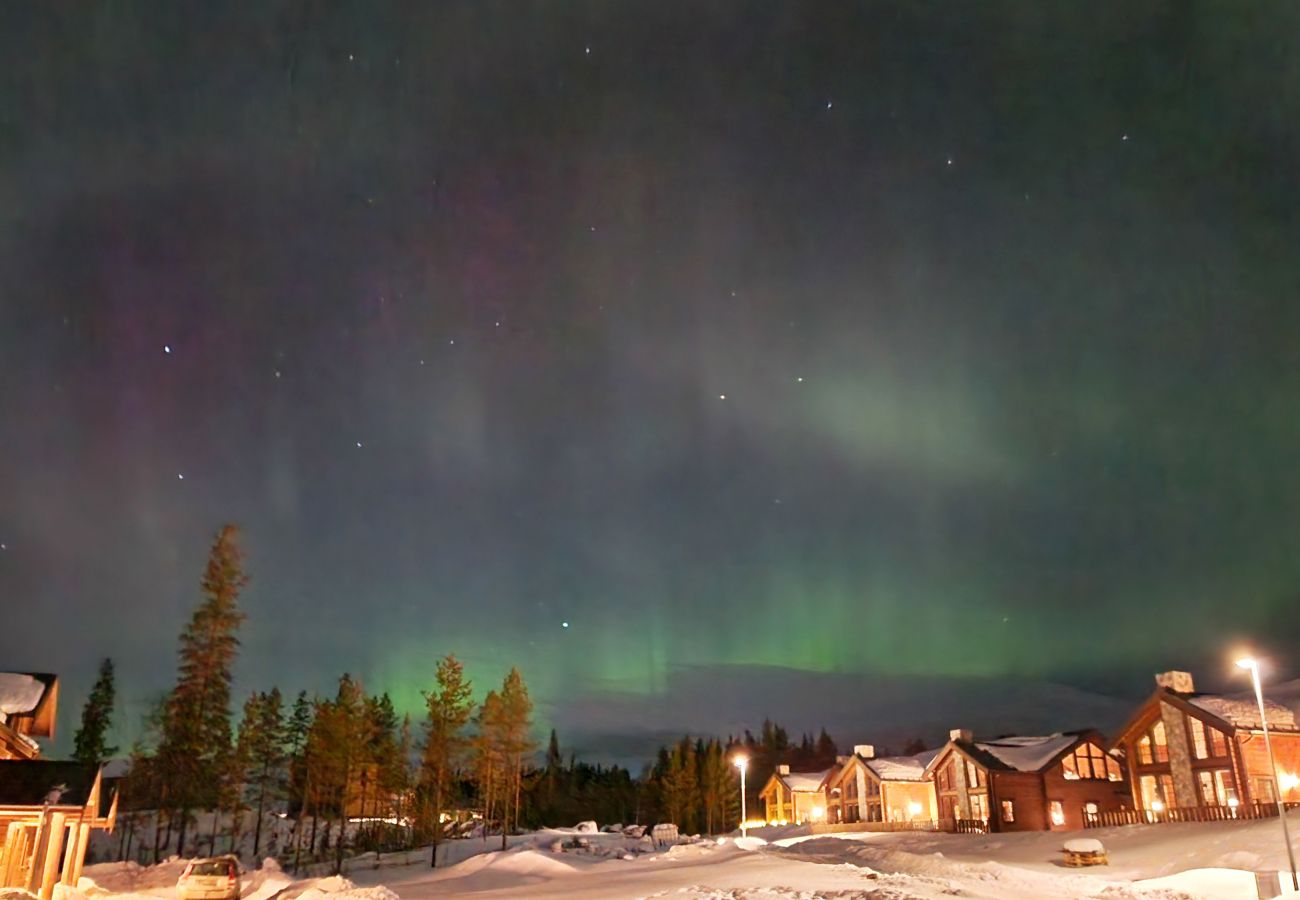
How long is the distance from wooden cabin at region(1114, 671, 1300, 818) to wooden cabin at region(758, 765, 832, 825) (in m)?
39.5

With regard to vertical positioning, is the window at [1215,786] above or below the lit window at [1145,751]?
below

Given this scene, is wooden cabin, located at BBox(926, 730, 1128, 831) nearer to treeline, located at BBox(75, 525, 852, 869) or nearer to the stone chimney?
the stone chimney

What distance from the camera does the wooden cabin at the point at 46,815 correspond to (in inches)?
1114

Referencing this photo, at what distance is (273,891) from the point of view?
30969mm

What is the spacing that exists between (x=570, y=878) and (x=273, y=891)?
12074 mm

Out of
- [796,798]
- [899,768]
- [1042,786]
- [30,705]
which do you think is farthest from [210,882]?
[796,798]

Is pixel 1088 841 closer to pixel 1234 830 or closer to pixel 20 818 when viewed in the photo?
pixel 1234 830

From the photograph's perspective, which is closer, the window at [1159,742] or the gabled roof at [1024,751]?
the window at [1159,742]

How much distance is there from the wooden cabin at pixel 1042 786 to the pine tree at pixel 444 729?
1342 inches

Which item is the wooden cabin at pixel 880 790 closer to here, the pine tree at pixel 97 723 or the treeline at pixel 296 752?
the treeline at pixel 296 752

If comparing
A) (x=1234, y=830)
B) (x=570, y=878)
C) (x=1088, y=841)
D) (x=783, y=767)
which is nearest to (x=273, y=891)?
(x=570, y=878)

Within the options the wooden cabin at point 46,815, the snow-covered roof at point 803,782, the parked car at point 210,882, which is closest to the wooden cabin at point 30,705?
the wooden cabin at point 46,815

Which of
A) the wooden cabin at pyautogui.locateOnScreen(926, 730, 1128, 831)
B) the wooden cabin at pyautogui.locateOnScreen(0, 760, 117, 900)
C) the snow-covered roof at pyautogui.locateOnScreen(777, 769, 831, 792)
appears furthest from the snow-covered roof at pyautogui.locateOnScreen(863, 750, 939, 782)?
the wooden cabin at pyautogui.locateOnScreen(0, 760, 117, 900)

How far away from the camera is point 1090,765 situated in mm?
66562
